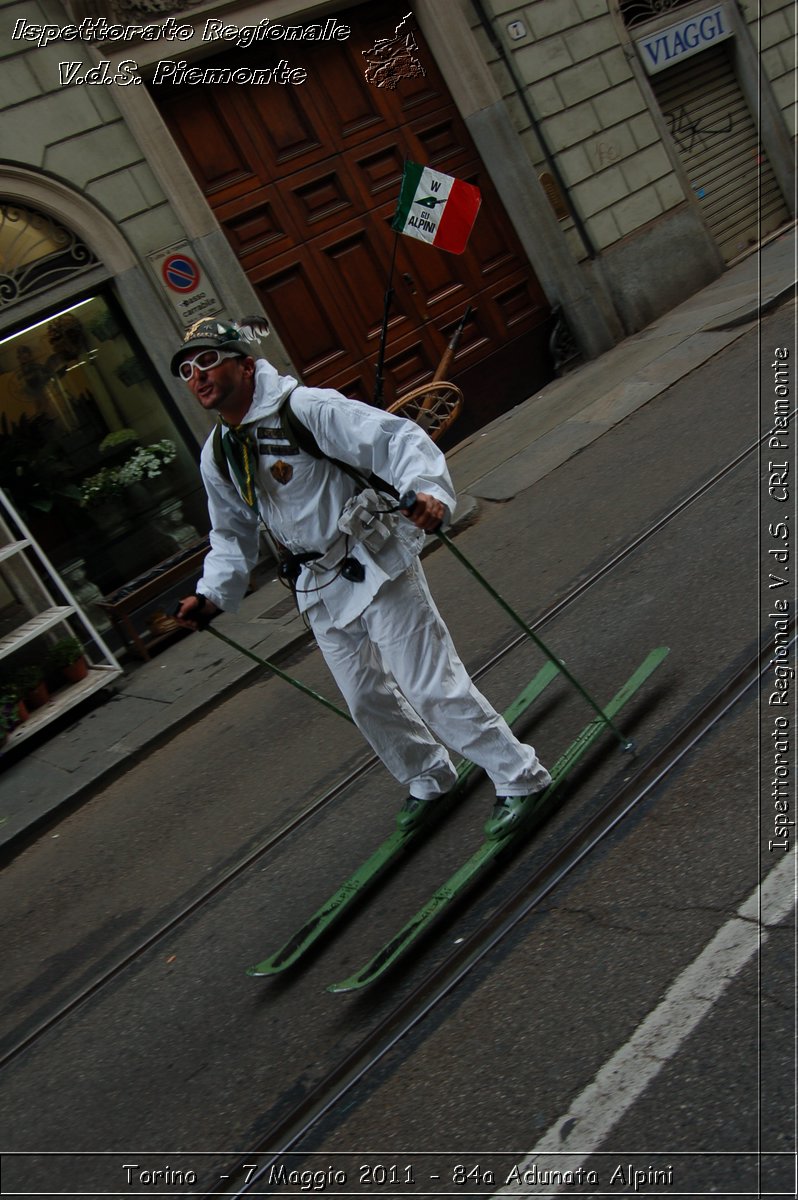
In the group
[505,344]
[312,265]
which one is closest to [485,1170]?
[312,265]

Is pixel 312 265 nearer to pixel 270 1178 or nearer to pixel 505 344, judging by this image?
pixel 505 344

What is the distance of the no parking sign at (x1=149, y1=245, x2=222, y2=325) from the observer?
31.6 feet

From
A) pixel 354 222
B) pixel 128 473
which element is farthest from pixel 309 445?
pixel 354 222

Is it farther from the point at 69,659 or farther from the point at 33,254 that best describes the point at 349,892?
the point at 33,254

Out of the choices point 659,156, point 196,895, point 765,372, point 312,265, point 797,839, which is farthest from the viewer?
point 659,156

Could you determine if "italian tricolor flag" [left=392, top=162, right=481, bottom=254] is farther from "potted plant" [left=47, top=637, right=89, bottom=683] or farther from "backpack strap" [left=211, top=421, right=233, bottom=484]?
"potted plant" [left=47, top=637, right=89, bottom=683]

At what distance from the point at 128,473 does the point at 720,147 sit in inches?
346

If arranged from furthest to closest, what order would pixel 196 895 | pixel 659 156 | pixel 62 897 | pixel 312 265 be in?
pixel 659 156
pixel 312 265
pixel 62 897
pixel 196 895

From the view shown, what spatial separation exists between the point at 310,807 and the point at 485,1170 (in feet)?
8.54

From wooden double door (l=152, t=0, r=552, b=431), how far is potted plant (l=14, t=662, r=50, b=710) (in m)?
4.00

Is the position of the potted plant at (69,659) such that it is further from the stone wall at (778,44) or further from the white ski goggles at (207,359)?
the stone wall at (778,44)

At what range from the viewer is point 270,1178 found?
3.27m

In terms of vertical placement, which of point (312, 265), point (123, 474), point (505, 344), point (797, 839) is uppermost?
point (312, 265)

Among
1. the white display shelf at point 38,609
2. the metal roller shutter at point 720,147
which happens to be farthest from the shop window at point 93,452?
the metal roller shutter at point 720,147
